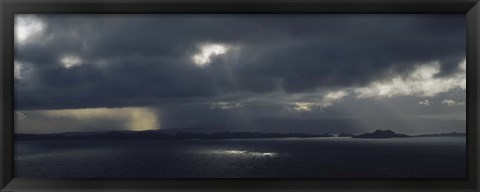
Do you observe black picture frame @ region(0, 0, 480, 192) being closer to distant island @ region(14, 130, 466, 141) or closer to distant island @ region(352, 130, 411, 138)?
distant island @ region(14, 130, 466, 141)

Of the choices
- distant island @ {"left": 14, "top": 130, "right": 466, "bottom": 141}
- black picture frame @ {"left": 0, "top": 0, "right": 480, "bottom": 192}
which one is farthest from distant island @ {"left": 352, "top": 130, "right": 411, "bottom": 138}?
black picture frame @ {"left": 0, "top": 0, "right": 480, "bottom": 192}

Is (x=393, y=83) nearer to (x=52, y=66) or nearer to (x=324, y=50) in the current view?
(x=324, y=50)

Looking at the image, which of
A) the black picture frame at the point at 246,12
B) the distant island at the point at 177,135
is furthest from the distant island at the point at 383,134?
the black picture frame at the point at 246,12

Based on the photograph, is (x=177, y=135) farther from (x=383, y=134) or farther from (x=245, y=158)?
(x=383, y=134)

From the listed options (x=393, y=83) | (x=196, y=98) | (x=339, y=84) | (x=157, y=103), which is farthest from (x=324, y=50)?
(x=157, y=103)

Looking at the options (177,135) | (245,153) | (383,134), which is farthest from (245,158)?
(383,134)

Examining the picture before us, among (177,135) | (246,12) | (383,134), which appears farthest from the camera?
(177,135)
